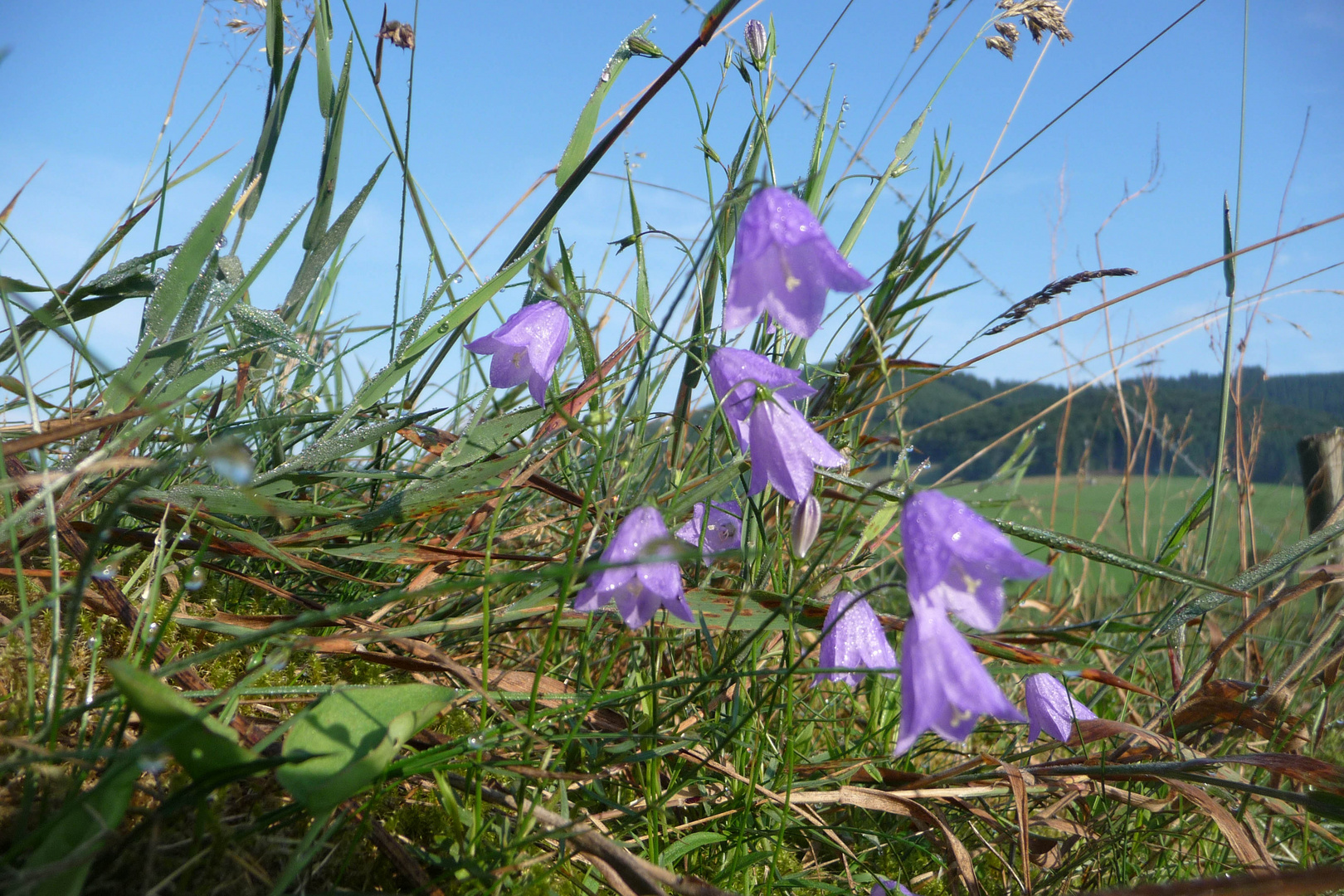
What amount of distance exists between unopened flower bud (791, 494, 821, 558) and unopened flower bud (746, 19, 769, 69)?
66cm

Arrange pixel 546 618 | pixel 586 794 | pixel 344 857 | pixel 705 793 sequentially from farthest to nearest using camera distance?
pixel 546 618 → pixel 705 793 → pixel 586 794 → pixel 344 857

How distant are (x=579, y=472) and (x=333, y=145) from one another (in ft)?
2.31

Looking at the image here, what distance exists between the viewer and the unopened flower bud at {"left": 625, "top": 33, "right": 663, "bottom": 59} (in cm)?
116

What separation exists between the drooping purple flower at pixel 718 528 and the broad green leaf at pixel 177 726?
0.79 metres

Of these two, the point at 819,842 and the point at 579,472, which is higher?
the point at 579,472

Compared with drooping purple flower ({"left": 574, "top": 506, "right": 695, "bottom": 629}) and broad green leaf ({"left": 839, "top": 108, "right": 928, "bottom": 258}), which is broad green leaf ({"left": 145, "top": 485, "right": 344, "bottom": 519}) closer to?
drooping purple flower ({"left": 574, "top": 506, "right": 695, "bottom": 629})

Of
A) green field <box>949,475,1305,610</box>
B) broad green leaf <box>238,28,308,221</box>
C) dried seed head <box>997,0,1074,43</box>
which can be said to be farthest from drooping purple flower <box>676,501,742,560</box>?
dried seed head <box>997,0,1074,43</box>

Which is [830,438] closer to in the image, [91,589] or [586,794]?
[586,794]

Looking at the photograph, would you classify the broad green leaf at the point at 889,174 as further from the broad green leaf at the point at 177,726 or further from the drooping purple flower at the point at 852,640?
the broad green leaf at the point at 177,726

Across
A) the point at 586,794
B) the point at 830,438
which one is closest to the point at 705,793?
the point at 586,794

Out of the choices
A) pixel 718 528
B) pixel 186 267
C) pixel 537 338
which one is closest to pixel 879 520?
pixel 718 528

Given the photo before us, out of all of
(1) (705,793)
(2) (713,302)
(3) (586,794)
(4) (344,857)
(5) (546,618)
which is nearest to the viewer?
(4) (344,857)

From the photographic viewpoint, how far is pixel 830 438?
142cm

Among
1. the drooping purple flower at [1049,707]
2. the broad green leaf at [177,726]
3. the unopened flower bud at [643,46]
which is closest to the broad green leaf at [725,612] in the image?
the drooping purple flower at [1049,707]
